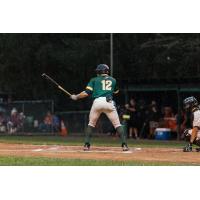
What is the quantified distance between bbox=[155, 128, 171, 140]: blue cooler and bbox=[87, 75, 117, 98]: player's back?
12.2 meters

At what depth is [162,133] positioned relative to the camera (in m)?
28.4

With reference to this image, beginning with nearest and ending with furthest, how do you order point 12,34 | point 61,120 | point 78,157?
point 78,157, point 61,120, point 12,34

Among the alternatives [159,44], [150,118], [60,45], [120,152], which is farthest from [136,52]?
[120,152]

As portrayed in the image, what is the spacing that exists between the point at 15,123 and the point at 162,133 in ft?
28.6

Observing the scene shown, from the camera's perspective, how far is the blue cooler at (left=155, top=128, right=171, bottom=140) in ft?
92.6

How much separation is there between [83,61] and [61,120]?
4.12 metres

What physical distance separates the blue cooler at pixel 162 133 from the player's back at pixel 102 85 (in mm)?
12249

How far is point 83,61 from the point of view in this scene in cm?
3638

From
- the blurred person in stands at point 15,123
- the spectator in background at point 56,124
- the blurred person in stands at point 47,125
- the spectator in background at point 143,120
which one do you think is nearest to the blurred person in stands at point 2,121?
the blurred person in stands at point 15,123

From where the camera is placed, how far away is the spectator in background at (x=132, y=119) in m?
28.6

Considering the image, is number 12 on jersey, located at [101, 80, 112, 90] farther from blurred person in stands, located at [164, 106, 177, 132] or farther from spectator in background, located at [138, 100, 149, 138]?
blurred person in stands, located at [164, 106, 177, 132]

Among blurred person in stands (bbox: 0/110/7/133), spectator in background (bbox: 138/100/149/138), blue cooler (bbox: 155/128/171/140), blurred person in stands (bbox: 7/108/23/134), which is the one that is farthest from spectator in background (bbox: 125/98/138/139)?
blurred person in stands (bbox: 0/110/7/133)

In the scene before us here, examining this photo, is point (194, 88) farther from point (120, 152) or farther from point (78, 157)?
point (78, 157)

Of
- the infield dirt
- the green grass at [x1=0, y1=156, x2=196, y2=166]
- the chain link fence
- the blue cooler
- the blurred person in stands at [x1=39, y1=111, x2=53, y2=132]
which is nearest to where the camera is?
the green grass at [x1=0, y1=156, x2=196, y2=166]
